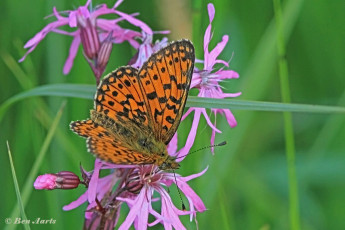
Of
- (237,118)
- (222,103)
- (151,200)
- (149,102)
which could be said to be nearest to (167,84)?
(149,102)

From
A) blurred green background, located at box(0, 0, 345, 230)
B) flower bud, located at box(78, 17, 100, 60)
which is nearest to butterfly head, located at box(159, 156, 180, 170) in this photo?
blurred green background, located at box(0, 0, 345, 230)

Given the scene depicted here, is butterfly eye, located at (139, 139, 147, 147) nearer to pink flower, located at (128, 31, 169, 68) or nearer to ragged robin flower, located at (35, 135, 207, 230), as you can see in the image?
ragged robin flower, located at (35, 135, 207, 230)

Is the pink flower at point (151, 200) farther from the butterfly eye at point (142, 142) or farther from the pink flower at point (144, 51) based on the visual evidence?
the pink flower at point (144, 51)

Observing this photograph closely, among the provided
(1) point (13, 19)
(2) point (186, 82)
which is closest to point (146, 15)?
(1) point (13, 19)

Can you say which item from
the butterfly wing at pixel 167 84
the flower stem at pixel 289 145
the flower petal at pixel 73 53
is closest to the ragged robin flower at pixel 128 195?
the butterfly wing at pixel 167 84

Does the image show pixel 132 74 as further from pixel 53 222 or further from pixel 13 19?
pixel 13 19

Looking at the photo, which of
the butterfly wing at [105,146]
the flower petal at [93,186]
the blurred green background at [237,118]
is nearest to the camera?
the butterfly wing at [105,146]

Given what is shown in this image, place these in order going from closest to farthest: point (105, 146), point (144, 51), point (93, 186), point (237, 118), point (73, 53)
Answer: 1. point (105, 146)
2. point (93, 186)
3. point (144, 51)
4. point (73, 53)
5. point (237, 118)

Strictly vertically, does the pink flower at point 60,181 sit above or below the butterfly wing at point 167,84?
below

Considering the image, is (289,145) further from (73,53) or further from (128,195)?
(73,53)
